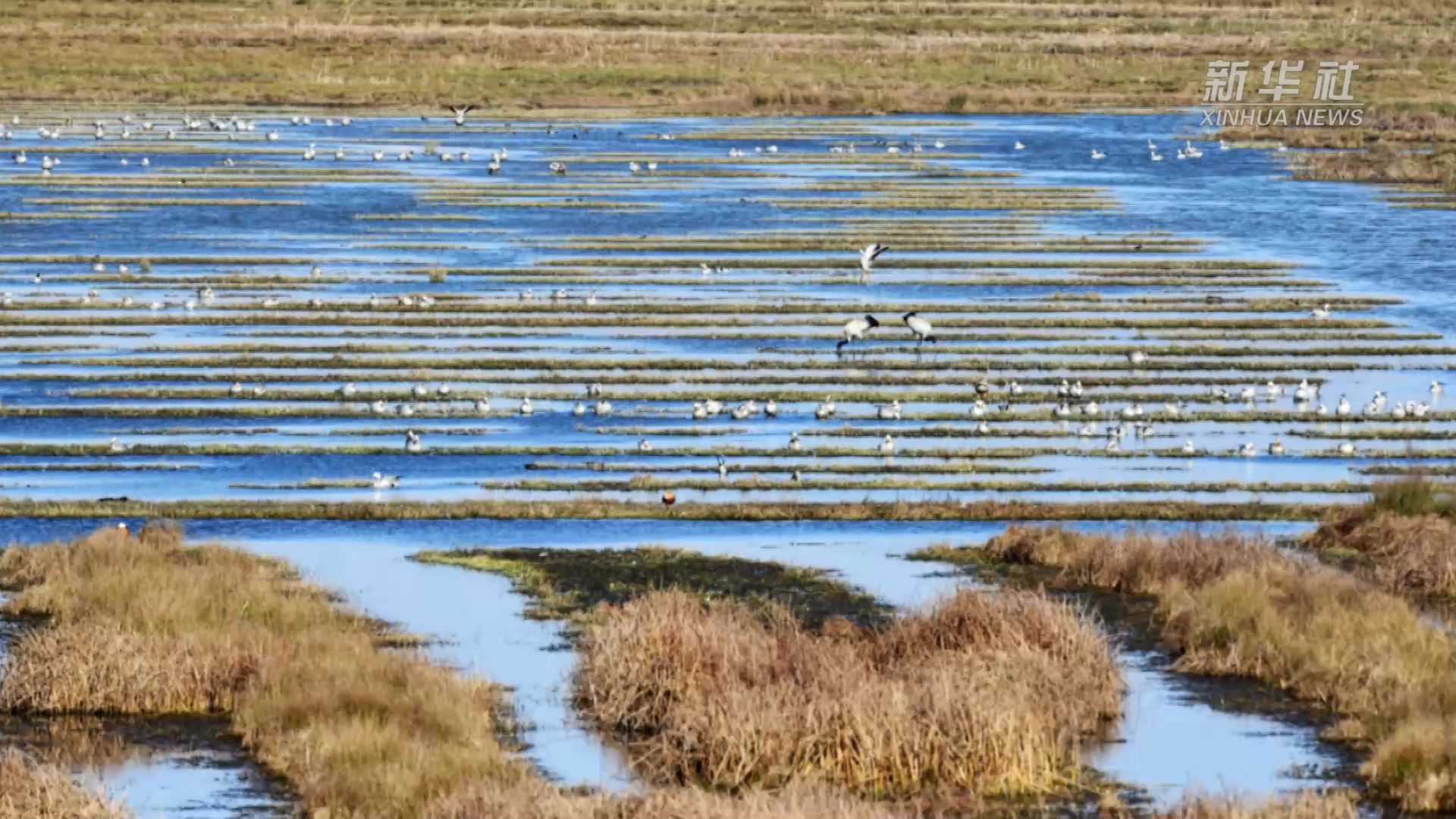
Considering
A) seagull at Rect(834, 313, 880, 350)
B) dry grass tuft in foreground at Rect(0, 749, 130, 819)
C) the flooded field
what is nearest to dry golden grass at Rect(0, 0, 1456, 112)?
the flooded field

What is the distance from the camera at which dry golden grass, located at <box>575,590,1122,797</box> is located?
65.7 feet

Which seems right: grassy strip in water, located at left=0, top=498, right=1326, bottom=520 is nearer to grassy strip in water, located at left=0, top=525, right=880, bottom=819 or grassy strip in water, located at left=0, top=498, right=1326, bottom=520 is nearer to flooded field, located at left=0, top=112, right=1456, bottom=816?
flooded field, located at left=0, top=112, right=1456, bottom=816

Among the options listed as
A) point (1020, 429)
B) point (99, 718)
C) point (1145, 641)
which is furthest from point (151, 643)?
point (1020, 429)

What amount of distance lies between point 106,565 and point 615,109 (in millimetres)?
72793

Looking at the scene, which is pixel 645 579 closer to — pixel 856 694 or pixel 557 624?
pixel 557 624

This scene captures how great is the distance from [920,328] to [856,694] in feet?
84.7

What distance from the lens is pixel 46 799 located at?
18.2 m

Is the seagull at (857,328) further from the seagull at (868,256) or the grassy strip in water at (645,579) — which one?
the grassy strip in water at (645,579)

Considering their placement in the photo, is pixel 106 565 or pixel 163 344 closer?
pixel 106 565

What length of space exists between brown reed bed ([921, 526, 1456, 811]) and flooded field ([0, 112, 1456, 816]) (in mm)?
512

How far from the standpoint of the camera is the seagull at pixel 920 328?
45500 mm

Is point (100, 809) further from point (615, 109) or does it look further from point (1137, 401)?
point (615, 109)

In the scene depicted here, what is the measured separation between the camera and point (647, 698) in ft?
72.5

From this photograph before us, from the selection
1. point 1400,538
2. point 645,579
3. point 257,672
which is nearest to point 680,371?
point 645,579
